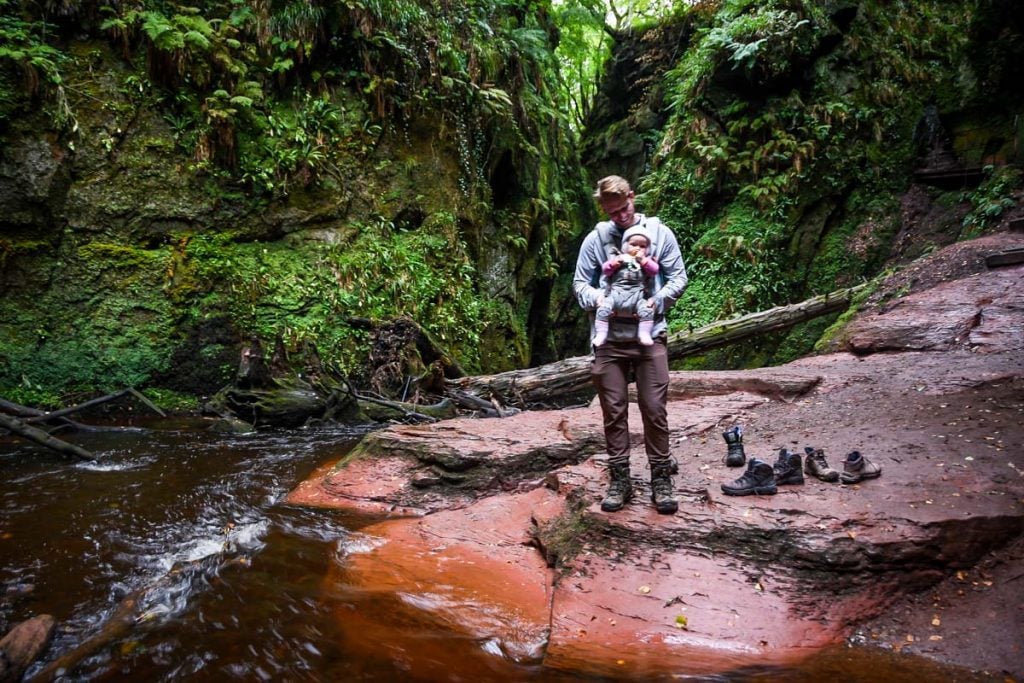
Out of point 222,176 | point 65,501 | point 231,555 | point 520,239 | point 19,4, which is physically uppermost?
point 19,4

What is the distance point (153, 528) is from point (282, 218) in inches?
267

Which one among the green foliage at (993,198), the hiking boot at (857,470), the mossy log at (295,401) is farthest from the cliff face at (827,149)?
the hiking boot at (857,470)

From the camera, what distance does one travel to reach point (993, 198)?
411 inches

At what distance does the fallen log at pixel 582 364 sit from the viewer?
862 centimetres

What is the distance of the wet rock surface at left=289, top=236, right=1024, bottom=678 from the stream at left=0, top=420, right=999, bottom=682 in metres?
0.22

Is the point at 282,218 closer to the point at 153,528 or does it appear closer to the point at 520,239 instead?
the point at 520,239

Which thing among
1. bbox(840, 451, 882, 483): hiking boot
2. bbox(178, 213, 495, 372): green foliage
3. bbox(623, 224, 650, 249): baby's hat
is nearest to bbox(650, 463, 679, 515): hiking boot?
bbox(840, 451, 882, 483): hiking boot

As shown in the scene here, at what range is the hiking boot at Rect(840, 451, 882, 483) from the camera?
3.59 meters

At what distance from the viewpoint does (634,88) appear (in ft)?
67.5

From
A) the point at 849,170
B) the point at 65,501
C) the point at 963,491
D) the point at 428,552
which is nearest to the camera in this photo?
the point at 963,491

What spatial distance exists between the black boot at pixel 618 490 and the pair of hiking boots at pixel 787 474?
61 cm

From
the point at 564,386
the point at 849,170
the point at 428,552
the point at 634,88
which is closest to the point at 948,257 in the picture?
the point at 849,170

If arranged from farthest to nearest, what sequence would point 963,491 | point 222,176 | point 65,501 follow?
point 222,176 < point 65,501 < point 963,491

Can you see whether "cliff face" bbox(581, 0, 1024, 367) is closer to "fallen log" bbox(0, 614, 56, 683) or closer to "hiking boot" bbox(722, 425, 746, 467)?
"hiking boot" bbox(722, 425, 746, 467)
